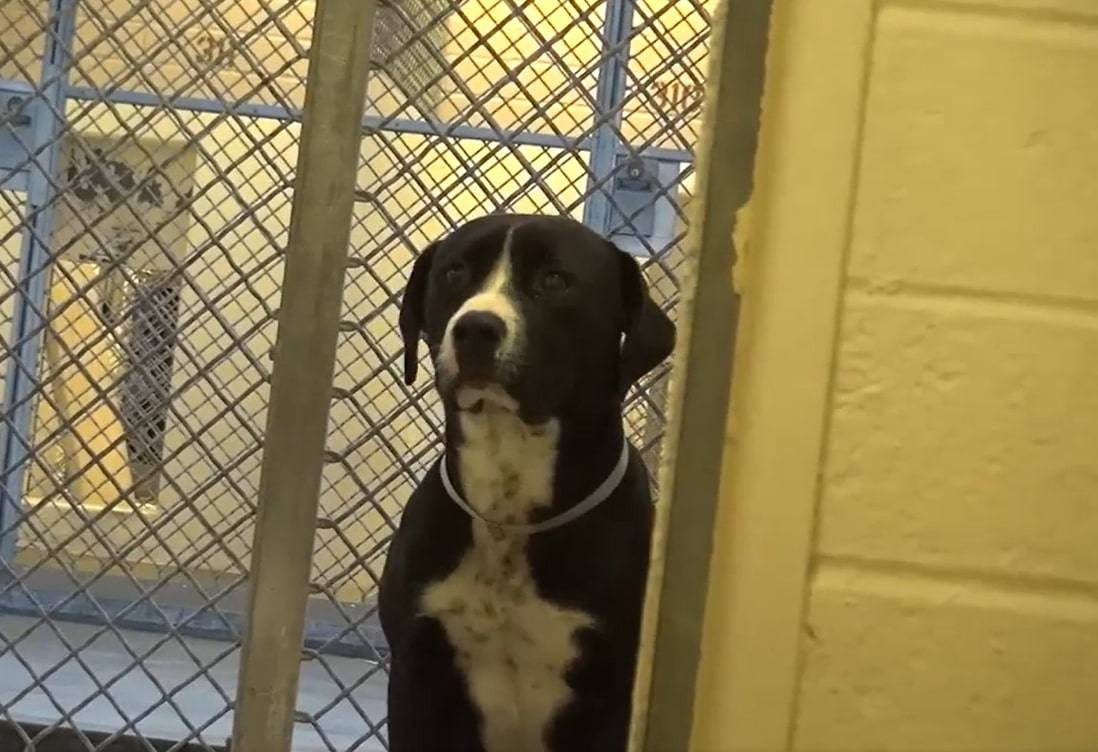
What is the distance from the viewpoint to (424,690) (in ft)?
4.40

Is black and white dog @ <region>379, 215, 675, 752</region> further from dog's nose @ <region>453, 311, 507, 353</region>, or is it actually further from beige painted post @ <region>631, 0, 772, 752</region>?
beige painted post @ <region>631, 0, 772, 752</region>

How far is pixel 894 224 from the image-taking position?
0.59 meters

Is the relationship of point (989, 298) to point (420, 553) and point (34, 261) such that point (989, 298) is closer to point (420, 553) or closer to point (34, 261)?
point (420, 553)

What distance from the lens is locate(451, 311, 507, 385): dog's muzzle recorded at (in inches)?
50.3

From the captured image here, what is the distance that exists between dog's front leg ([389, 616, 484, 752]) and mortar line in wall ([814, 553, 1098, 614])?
0.80 metres

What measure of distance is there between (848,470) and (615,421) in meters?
0.78

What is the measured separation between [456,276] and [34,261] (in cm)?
91

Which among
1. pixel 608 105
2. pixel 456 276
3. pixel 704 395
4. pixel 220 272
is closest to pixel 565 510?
pixel 456 276

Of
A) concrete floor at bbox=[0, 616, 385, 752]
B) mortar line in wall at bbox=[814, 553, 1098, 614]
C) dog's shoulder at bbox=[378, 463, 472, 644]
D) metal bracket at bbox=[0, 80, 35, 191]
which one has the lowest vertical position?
concrete floor at bbox=[0, 616, 385, 752]

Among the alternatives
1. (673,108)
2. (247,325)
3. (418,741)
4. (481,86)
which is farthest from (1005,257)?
(247,325)

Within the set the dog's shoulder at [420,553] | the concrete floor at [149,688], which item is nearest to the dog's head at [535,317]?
the dog's shoulder at [420,553]

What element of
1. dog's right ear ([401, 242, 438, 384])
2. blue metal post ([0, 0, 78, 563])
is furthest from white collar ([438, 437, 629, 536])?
blue metal post ([0, 0, 78, 563])

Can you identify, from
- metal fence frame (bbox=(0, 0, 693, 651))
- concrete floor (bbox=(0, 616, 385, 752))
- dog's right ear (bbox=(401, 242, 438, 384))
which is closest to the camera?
dog's right ear (bbox=(401, 242, 438, 384))

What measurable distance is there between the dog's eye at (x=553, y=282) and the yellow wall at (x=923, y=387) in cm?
75
